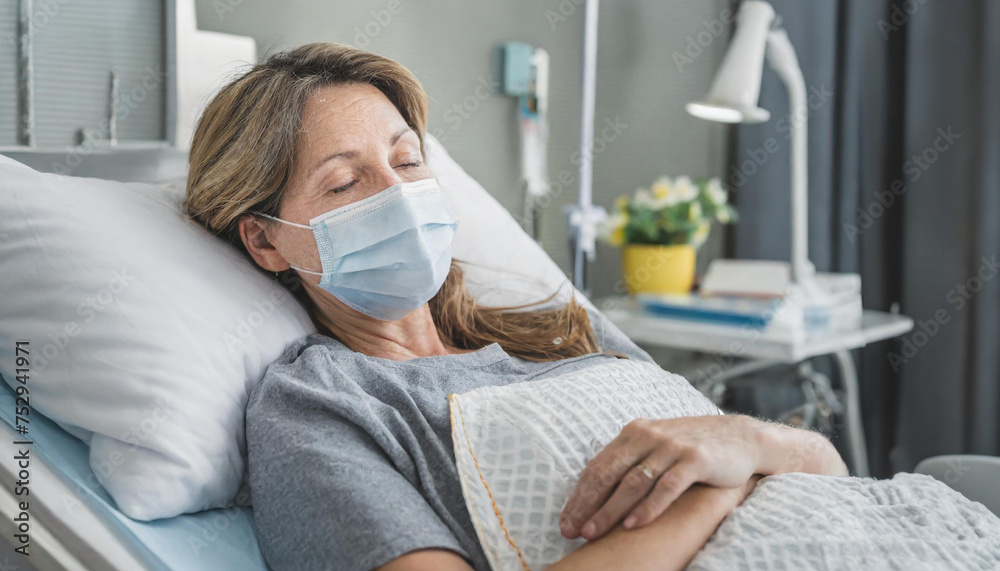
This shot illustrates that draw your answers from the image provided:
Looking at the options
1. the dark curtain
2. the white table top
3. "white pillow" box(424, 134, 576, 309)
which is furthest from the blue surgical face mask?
the dark curtain

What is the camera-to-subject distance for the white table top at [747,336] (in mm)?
1566

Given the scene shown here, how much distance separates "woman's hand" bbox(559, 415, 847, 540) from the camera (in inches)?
26.8

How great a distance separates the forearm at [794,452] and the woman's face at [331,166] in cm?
54

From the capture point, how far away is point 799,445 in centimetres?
85

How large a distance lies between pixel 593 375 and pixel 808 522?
0.28 m

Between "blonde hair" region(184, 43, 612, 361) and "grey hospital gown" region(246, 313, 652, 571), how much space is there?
7.8 inches

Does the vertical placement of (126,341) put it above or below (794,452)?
above

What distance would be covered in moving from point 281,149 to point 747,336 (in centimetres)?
109

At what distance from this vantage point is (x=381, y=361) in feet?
2.96

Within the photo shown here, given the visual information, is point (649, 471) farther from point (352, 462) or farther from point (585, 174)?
point (585, 174)

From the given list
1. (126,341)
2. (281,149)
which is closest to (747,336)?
(281,149)

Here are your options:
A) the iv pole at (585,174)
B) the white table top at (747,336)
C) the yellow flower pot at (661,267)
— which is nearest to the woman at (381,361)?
the white table top at (747,336)

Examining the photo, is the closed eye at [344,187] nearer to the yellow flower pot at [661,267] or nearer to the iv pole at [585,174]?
the iv pole at [585,174]

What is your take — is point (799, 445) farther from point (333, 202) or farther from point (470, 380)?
point (333, 202)
